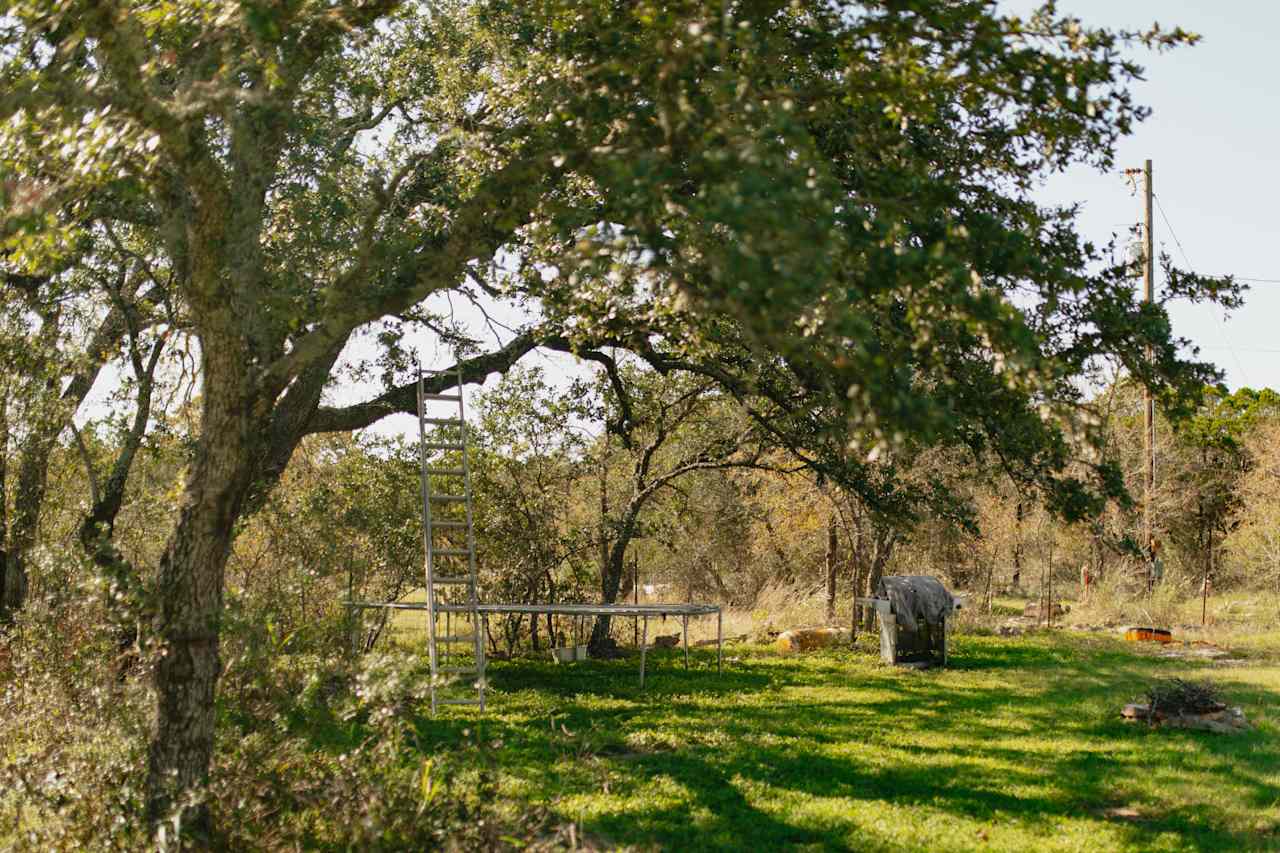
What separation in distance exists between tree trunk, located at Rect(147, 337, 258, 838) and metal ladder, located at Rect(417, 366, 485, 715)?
122cm

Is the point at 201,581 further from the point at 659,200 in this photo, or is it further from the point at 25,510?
the point at 25,510

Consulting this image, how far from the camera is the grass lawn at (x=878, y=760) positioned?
659 centimetres

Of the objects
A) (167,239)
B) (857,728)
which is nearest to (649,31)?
(167,239)

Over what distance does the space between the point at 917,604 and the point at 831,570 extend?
4933 mm

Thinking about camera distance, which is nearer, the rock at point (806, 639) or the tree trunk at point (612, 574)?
the tree trunk at point (612, 574)

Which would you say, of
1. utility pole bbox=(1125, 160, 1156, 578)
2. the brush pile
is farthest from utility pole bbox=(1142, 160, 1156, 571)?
the brush pile

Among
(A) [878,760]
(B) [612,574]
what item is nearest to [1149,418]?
(B) [612,574]

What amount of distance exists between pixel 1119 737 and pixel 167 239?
826cm

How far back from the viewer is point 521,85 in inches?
247

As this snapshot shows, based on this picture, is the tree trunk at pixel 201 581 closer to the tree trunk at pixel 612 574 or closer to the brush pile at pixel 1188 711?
the brush pile at pixel 1188 711

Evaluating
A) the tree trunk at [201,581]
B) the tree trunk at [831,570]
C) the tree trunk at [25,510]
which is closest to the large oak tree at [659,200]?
the tree trunk at [201,581]

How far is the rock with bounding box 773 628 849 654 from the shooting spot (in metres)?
16.1

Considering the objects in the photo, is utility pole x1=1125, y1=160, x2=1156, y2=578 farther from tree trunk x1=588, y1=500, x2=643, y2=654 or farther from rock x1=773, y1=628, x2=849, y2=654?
tree trunk x1=588, y1=500, x2=643, y2=654

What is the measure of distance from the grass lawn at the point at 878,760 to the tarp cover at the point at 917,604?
0.98 m
